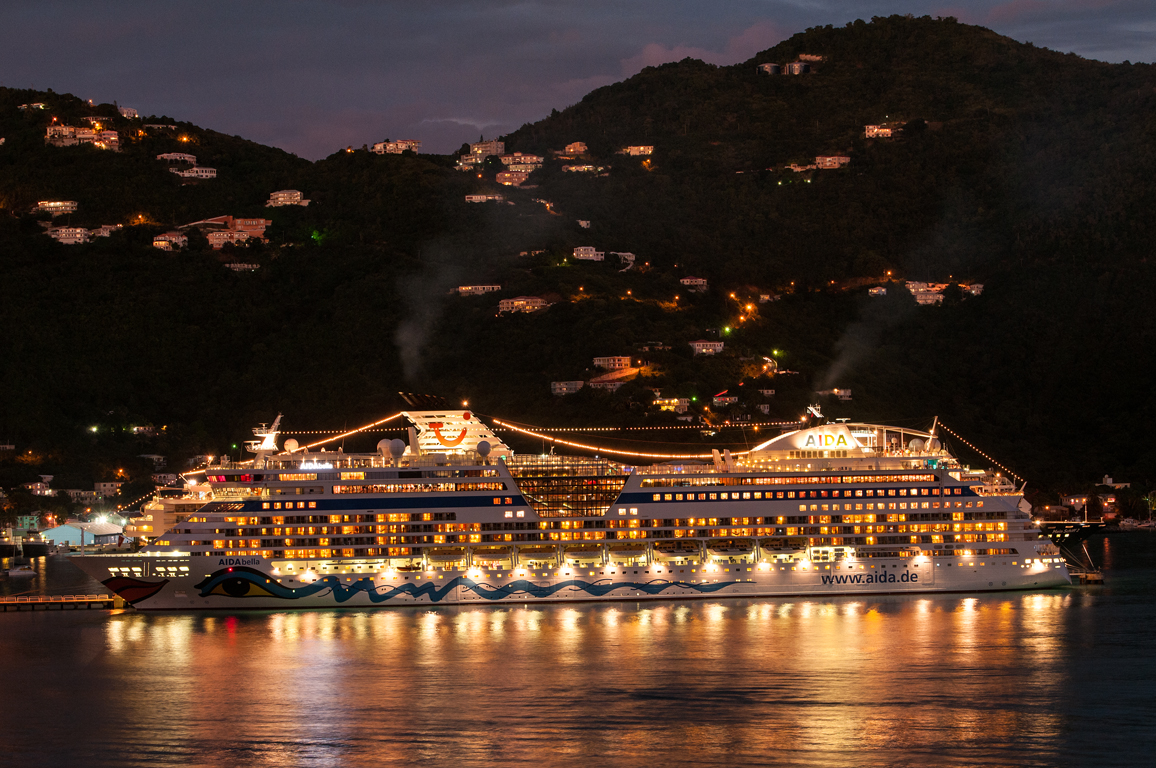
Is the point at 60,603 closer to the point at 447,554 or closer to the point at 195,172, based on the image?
the point at 447,554

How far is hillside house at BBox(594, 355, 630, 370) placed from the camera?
9240 cm

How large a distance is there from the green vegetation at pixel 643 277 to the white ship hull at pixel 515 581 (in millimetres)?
29238

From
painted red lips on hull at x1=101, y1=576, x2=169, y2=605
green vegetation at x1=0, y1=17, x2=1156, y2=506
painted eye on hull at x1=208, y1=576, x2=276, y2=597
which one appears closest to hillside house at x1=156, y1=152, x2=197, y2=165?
green vegetation at x1=0, y1=17, x2=1156, y2=506

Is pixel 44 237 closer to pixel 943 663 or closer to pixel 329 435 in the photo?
pixel 329 435

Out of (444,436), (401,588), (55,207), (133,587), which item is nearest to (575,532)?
(444,436)

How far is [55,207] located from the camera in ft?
404

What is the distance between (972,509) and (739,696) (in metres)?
20.5

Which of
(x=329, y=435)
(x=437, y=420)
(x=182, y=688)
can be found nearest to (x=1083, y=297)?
(x=329, y=435)

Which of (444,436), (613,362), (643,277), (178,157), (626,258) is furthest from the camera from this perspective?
(178,157)

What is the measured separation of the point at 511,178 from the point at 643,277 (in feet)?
103

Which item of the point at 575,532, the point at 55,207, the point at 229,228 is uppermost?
the point at 55,207

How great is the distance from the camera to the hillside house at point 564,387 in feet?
296

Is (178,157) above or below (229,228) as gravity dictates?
above

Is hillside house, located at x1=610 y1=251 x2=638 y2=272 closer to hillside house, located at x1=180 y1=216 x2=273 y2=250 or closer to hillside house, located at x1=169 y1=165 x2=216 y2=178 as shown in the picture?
hillside house, located at x1=180 y1=216 x2=273 y2=250
